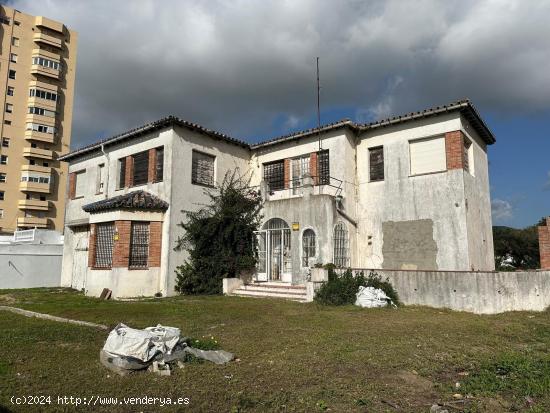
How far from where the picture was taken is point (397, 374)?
220 inches

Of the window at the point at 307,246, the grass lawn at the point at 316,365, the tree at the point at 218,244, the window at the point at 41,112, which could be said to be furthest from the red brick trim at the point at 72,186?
the window at the point at 41,112

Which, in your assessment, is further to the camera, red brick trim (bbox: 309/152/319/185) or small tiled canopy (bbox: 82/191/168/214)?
red brick trim (bbox: 309/152/319/185)

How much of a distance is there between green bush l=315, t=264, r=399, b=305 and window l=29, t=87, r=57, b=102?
5257cm

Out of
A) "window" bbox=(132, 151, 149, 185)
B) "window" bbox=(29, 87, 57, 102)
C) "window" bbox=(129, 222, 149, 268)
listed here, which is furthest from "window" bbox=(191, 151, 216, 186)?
"window" bbox=(29, 87, 57, 102)

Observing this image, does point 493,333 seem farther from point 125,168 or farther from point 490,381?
point 125,168

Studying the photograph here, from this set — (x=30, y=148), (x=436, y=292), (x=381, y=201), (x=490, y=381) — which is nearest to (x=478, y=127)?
(x=381, y=201)

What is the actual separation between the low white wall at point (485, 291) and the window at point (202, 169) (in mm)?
10418

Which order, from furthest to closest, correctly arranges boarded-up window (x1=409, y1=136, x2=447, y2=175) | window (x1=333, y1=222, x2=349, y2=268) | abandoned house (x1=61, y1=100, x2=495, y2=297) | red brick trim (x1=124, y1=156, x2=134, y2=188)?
red brick trim (x1=124, y1=156, x2=134, y2=188) → window (x1=333, y1=222, x2=349, y2=268) → boarded-up window (x1=409, y1=136, x2=447, y2=175) → abandoned house (x1=61, y1=100, x2=495, y2=297)

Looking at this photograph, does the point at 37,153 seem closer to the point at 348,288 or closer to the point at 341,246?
the point at 341,246

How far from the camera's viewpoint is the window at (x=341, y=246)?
15.8 metres

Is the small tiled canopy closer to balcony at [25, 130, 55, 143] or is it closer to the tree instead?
the tree

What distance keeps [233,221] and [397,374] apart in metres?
12.3

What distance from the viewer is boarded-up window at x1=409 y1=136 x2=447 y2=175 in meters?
15.6

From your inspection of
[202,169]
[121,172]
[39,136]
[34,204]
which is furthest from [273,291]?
[39,136]
